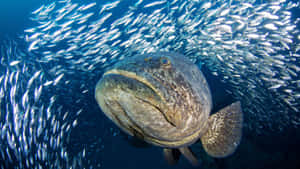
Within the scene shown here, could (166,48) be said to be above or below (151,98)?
below

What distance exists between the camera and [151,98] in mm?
1634

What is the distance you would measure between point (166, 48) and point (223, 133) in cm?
812

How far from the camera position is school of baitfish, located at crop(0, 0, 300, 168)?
8.22m

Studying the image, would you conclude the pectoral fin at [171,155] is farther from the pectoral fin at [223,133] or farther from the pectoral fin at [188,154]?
the pectoral fin at [223,133]

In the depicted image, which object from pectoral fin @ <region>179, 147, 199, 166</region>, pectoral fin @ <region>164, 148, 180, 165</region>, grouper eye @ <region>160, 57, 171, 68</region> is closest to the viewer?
grouper eye @ <region>160, 57, 171, 68</region>

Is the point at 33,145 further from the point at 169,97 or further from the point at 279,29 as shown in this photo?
the point at 279,29

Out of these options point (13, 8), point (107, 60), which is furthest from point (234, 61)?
point (13, 8)

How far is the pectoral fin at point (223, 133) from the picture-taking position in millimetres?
3133

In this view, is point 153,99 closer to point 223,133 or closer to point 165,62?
point 165,62

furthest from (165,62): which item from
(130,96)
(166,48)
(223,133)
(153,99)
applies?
(166,48)

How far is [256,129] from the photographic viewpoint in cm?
1182

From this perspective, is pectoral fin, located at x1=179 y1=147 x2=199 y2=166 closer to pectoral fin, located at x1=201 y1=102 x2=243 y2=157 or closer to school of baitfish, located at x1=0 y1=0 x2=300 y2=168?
pectoral fin, located at x1=201 y1=102 x2=243 y2=157

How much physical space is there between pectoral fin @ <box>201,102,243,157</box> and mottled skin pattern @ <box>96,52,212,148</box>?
44.8 inches


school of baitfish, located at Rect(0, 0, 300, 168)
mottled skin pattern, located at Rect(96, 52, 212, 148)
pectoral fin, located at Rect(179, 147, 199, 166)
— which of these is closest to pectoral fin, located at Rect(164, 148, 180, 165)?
pectoral fin, located at Rect(179, 147, 199, 166)
